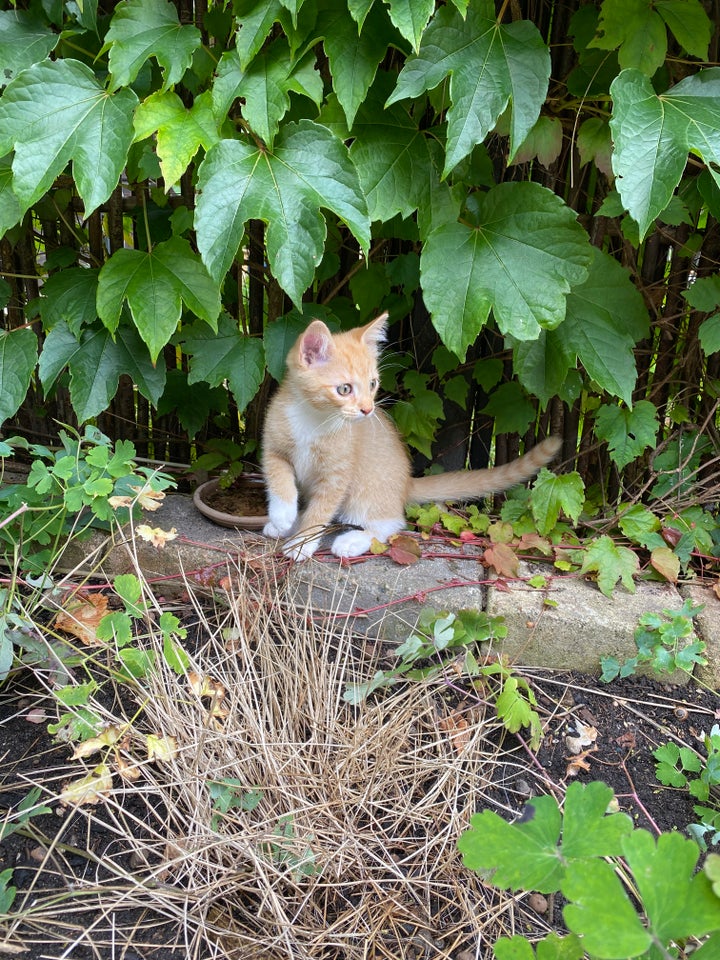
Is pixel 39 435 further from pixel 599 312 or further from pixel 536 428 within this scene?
pixel 599 312

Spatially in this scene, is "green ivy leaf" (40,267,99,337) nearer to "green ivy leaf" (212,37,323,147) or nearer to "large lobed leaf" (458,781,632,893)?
"green ivy leaf" (212,37,323,147)

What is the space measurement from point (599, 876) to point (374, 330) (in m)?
1.66

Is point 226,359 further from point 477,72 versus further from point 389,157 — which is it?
point 477,72

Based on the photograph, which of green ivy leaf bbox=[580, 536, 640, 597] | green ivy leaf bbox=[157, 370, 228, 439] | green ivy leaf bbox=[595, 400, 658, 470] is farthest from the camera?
green ivy leaf bbox=[157, 370, 228, 439]

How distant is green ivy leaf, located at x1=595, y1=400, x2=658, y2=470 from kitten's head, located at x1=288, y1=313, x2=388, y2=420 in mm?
711

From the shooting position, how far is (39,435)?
2848mm

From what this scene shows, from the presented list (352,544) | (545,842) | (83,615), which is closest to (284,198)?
(352,544)

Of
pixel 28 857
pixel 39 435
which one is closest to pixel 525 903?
pixel 28 857

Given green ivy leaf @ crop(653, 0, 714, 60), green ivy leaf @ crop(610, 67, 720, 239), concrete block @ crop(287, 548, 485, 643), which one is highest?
green ivy leaf @ crop(653, 0, 714, 60)

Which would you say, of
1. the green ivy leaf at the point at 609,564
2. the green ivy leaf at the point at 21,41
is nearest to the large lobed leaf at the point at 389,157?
the green ivy leaf at the point at 21,41

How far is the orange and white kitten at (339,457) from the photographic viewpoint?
2180mm

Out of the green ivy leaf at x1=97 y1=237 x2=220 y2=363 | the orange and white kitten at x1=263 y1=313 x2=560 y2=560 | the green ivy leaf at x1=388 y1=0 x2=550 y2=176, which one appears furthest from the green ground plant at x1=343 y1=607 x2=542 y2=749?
the green ivy leaf at x1=388 y1=0 x2=550 y2=176

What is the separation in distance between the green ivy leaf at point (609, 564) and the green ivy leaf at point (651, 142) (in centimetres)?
88

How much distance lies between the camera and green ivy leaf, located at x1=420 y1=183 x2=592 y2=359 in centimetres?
184
